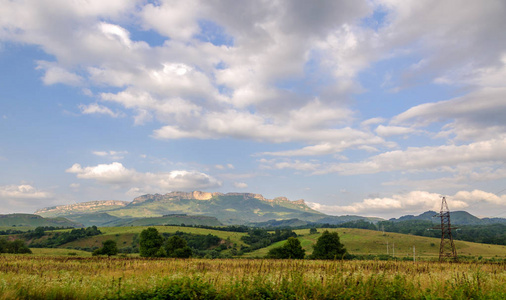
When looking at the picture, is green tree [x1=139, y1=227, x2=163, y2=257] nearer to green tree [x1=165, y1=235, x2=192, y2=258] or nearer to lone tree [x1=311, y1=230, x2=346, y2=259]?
green tree [x1=165, y1=235, x2=192, y2=258]

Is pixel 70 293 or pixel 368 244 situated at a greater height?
pixel 70 293

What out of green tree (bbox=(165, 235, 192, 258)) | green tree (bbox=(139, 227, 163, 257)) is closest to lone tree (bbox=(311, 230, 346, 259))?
green tree (bbox=(165, 235, 192, 258))

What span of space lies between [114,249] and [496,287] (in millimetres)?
83787

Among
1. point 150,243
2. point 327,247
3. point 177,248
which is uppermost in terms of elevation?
point 327,247

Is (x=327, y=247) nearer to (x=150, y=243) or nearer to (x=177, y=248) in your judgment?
(x=177, y=248)

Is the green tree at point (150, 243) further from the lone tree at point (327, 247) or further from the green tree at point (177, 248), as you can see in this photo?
the lone tree at point (327, 247)

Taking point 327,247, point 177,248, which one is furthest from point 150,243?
point 327,247

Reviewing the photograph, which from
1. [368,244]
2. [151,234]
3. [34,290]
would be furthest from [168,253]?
[368,244]

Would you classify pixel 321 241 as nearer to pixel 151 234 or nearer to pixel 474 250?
pixel 151 234

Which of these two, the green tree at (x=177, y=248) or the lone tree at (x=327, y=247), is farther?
the green tree at (x=177, y=248)

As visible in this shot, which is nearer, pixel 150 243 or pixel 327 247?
pixel 327 247

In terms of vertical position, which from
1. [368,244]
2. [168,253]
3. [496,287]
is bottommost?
[368,244]

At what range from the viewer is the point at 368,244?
611ft

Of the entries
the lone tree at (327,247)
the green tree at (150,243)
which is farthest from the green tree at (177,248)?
the lone tree at (327,247)
